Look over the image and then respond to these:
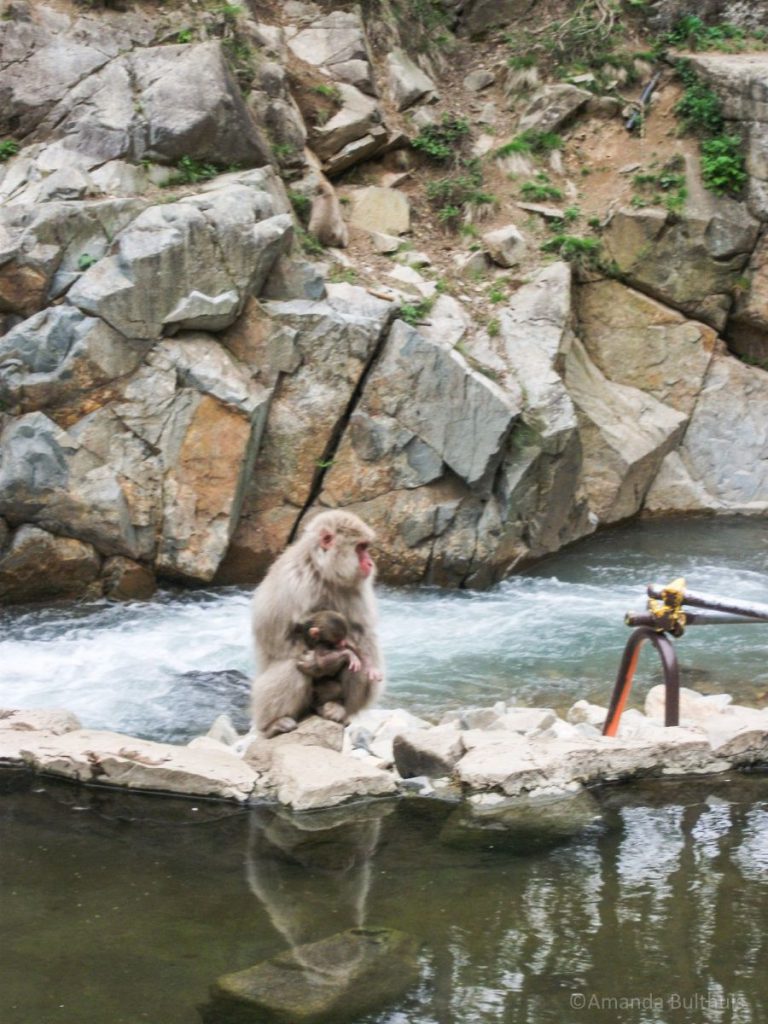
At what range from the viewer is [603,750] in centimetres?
482

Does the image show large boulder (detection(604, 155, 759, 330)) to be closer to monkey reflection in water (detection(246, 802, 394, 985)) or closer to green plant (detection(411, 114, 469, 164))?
green plant (detection(411, 114, 469, 164))

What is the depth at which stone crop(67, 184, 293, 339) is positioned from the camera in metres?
8.95

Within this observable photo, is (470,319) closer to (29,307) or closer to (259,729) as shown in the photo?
(29,307)

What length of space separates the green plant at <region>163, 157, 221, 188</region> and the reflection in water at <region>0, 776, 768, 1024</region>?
21.2ft

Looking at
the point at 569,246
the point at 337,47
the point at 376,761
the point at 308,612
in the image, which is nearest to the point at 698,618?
the point at 376,761

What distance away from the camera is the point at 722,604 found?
4.99 metres

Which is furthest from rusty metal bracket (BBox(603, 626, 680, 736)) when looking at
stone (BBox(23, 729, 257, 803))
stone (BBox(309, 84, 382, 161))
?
stone (BBox(309, 84, 382, 161))

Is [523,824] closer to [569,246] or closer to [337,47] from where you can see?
[569,246]

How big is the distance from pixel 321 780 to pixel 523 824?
32.1 inches

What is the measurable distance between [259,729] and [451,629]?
3.75 m

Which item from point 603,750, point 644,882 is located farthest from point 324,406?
point 644,882

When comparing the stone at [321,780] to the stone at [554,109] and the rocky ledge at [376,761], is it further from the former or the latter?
the stone at [554,109]

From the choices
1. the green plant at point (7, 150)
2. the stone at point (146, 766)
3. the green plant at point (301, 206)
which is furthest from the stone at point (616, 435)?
the stone at point (146, 766)

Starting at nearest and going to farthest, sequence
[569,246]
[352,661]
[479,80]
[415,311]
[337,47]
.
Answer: [352,661] < [415,311] < [569,246] < [337,47] < [479,80]
